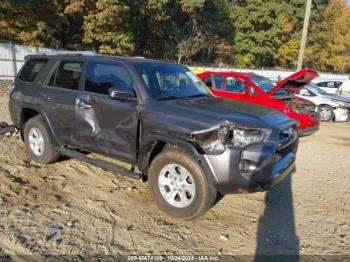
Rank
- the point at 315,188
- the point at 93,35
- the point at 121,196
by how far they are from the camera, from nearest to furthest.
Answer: the point at 121,196 < the point at 315,188 < the point at 93,35

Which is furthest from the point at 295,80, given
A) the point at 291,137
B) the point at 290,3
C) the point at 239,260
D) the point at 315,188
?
the point at 290,3

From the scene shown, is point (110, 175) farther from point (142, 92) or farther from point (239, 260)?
point (239, 260)

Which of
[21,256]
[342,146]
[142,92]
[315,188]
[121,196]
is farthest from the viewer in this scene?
[342,146]

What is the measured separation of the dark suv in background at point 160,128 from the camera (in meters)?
3.63

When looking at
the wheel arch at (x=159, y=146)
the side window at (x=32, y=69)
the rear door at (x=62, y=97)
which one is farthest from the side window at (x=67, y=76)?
the wheel arch at (x=159, y=146)

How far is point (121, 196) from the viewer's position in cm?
457

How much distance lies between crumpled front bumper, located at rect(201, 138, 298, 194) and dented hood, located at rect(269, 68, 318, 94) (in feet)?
17.1

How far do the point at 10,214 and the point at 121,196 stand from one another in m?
1.41

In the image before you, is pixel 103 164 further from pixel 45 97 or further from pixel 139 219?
pixel 45 97

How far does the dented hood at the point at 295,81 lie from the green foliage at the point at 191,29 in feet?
54.8

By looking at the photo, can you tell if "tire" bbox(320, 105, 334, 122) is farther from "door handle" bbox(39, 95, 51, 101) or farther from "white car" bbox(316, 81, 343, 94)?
"door handle" bbox(39, 95, 51, 101)

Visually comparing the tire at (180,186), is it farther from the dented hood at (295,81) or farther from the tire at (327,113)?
the tire at (327,113)

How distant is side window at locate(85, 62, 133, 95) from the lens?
445 cm

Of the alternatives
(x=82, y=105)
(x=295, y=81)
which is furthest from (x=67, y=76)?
(x=295, y=81)
